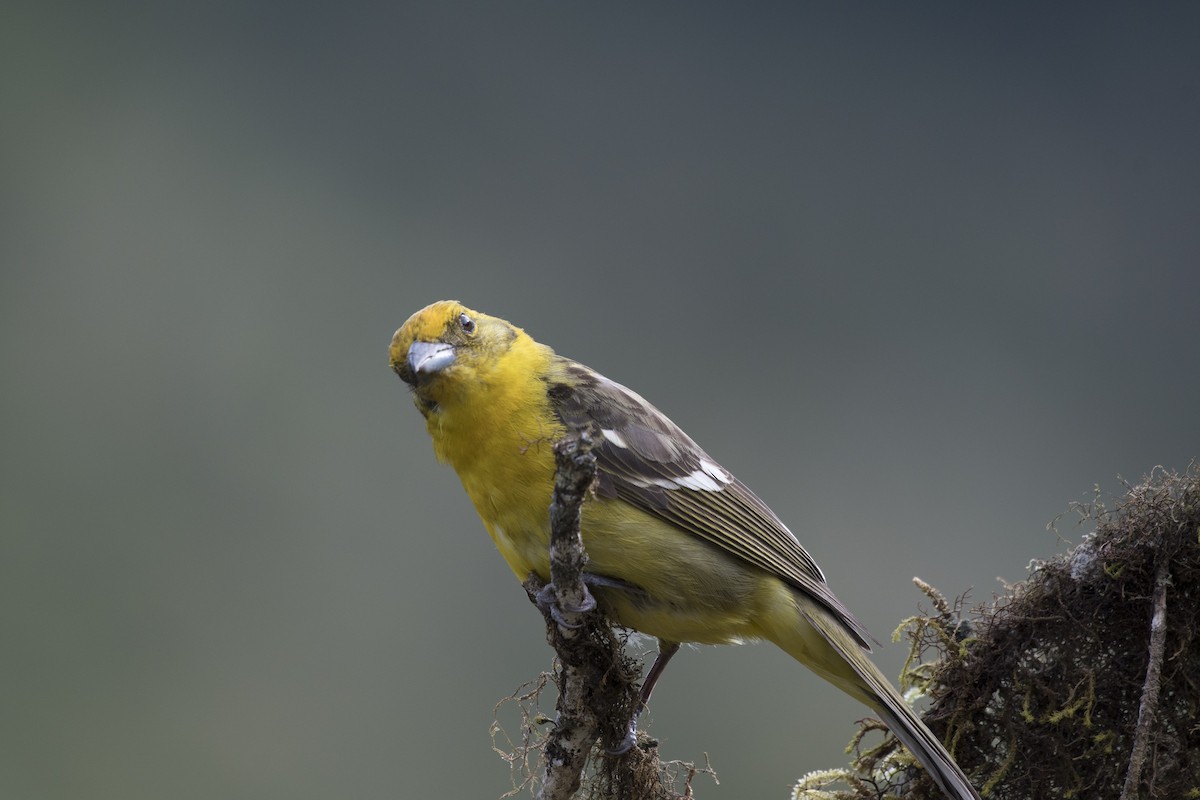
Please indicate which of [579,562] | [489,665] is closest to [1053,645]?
[579,562]

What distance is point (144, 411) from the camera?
7.23 meters

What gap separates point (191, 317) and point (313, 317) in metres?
0.80

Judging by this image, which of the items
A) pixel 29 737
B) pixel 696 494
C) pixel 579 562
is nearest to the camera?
pixel 579 562

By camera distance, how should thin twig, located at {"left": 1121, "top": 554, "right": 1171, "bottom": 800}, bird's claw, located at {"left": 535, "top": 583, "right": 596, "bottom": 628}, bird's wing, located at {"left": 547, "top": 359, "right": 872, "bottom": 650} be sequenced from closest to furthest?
thin twig, located at {"left": 1121, "top": 554, "right": 1171, "bottom": 800} < bird's claw, located at {"left": 535, "top": 583, "right": 596, "bottom": 628} < bird's wing, located at {"left": 547, "top": 359, "right": 872, "bottom": 650}

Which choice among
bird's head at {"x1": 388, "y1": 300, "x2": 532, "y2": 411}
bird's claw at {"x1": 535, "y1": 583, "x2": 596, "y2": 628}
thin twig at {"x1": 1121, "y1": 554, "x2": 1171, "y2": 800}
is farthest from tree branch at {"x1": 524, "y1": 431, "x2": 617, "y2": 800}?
thin twig at {"x1": 1121, "y1": 554, "x2": 1171, "y2": 800}

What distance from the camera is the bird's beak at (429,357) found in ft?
11.2

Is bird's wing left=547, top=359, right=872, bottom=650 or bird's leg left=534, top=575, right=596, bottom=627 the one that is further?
bird's wing left=547, top=359, right=872, bottom=650

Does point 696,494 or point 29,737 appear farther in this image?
point 29,737

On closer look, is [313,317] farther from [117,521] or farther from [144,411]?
[117,521]

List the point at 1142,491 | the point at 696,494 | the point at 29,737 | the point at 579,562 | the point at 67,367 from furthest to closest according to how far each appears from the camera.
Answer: the point at 67,367
the point at 29,737
the point at 696,494
the point at 1142,491
the point at 579,562

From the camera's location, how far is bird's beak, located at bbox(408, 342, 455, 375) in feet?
11.2

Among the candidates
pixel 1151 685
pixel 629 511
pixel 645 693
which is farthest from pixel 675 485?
pixel 1151 685

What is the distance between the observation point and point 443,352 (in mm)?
3453

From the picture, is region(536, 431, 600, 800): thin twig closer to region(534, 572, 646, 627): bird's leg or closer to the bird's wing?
region(534, 572, 646, 627): bird's leg
